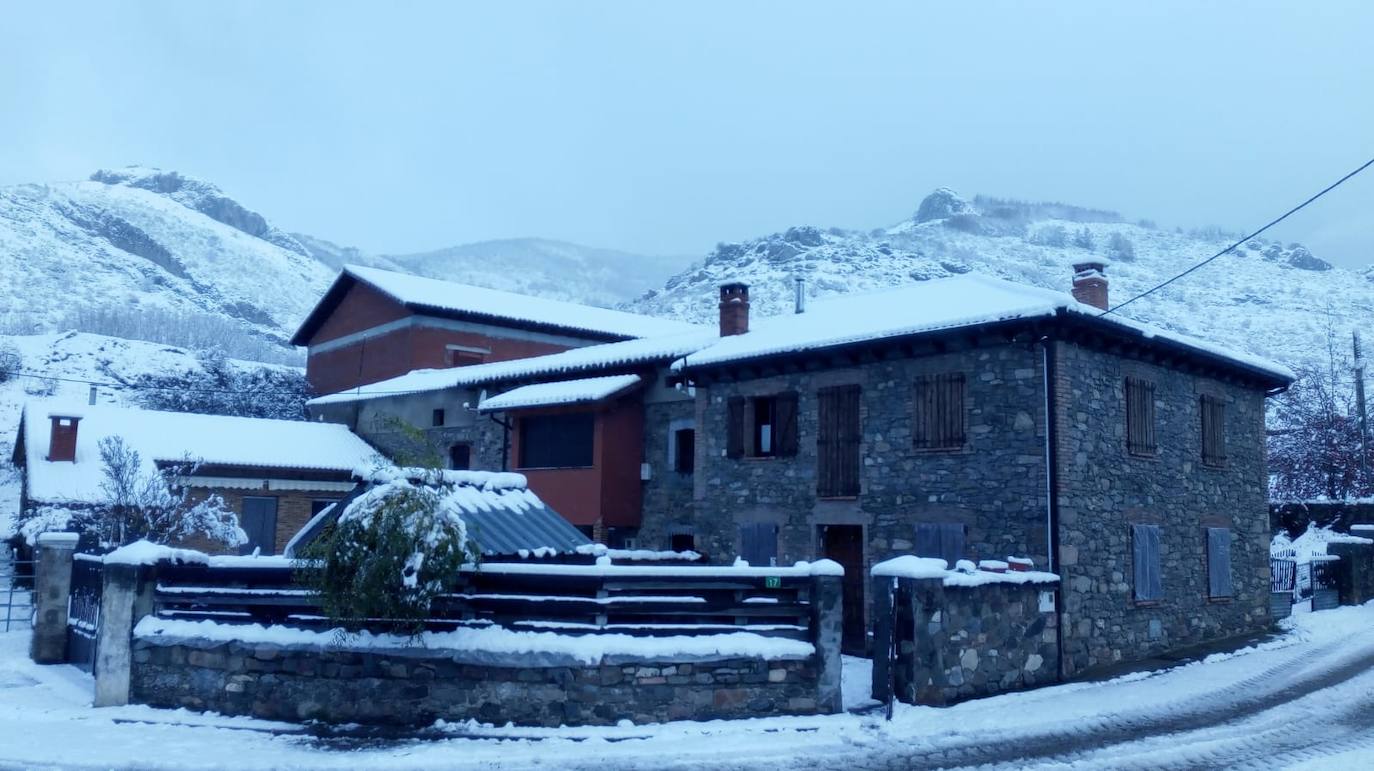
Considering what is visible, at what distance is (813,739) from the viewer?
10969mm

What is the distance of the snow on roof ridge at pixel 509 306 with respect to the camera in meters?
35.6

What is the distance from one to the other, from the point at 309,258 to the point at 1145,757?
130802 millimetres

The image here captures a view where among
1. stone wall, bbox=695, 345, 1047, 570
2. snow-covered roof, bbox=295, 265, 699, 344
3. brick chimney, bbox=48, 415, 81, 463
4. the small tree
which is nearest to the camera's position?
stone wall, bbox=695, 345, 1047, 570

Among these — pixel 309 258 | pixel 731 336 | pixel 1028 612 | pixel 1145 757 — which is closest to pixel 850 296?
pixel 731 336

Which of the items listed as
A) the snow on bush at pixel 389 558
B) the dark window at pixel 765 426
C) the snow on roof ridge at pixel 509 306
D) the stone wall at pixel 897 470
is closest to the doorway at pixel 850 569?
the stone wall at pixel 897 470

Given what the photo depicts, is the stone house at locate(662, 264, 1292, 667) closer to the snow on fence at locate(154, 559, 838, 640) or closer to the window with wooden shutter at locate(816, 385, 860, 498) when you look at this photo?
the window with wooden shutter at locate(816, 385, 860, 498)

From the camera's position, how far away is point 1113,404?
17141 millimetres

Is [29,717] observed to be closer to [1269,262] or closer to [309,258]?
[1269,262]

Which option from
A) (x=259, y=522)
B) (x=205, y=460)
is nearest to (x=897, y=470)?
(x=205, y=460)

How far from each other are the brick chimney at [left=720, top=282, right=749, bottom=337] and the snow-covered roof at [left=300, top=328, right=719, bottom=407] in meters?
0.56

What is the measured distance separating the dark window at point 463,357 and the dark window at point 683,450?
47.6 feet

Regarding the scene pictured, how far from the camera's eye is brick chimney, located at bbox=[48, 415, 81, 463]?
26.2m

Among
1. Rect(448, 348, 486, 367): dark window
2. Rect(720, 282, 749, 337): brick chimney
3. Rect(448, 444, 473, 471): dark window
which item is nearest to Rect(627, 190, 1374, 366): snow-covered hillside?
Rect(448, 348, 486, 367): dark window

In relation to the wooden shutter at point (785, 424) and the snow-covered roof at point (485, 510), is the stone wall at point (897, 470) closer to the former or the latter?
the wooden shutter at point (785, 424)
